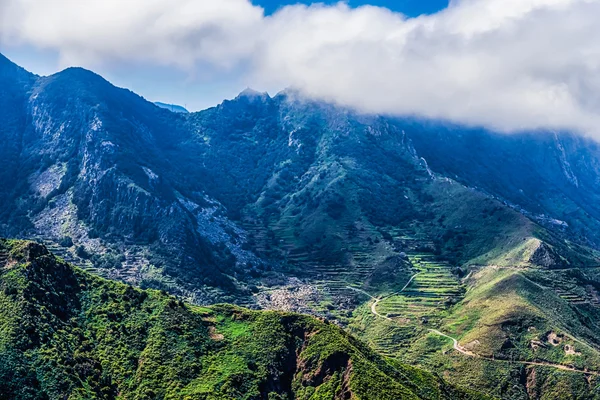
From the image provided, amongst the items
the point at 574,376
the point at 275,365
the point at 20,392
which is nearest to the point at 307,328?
the point at 275,365

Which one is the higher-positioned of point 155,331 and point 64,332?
point 64,332

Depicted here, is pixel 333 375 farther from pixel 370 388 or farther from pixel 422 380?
pixel 422 380


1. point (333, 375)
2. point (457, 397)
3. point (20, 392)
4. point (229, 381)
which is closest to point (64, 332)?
point (20, 392)

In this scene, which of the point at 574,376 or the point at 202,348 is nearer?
the point at 202,348

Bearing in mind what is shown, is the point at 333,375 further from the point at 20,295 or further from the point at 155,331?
the point at 20,295

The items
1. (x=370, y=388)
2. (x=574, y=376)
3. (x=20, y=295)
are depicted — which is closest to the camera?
(x=370, y=388)

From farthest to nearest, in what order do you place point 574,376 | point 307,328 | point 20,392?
point 574,376
point 307,328
point 20,392

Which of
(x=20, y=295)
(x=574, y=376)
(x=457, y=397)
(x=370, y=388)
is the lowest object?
(x=574, y=376)
